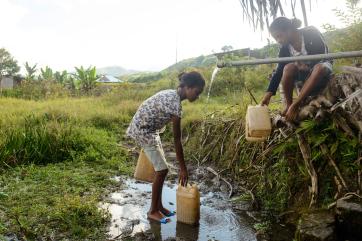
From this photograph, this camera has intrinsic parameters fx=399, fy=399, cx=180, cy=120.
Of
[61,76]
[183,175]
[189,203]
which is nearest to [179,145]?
[183,175]

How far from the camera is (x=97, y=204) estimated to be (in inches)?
170

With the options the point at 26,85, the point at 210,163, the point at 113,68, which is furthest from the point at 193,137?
the point at 113,68

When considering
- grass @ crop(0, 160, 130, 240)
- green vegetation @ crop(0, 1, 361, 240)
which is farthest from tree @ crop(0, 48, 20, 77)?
grass @ crop(0, 160, 130, 240)

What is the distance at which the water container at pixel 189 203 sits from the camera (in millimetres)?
3766

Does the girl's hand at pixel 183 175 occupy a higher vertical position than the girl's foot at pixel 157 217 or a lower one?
higher

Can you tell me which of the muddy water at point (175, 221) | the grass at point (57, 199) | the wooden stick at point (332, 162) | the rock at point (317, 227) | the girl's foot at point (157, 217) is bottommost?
the muddy water at point (175, 221)

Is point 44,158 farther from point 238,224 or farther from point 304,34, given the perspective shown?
point 304,34

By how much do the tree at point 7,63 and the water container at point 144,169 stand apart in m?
36.1

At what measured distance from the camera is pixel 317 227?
3021mm

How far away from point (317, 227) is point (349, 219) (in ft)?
0.81

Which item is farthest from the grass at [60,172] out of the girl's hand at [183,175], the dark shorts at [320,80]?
the dark shorts at [320,80]

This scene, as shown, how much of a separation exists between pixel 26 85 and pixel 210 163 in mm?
11801

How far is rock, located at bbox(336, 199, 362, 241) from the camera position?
2977 millimetres

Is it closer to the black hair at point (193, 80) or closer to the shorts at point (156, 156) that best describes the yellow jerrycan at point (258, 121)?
the black hair at point (193, 80)
